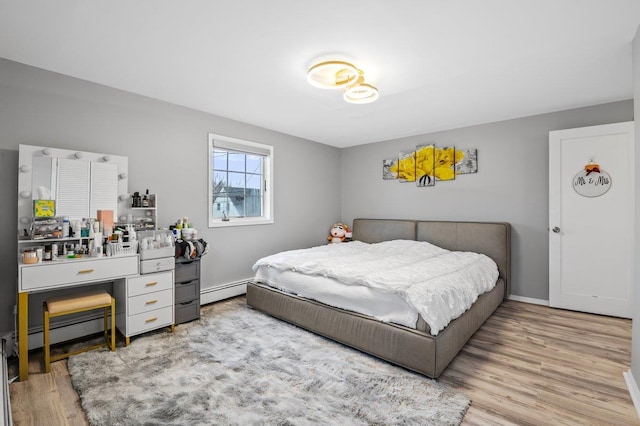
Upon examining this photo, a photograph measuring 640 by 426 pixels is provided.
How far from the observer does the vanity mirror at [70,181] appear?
2480 millimetres

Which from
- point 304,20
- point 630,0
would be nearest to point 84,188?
point 304,20

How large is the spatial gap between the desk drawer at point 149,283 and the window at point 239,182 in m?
→ 1.01

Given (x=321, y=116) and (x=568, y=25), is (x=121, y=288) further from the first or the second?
(x=568, y=25)

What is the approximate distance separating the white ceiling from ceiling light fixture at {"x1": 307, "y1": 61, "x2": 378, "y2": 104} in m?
0.07

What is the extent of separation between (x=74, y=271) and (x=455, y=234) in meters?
4.24

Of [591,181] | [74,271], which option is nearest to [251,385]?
[74,271]

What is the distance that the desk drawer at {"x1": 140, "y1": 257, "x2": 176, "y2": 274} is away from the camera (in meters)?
2.76

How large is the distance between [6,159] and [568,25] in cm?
425

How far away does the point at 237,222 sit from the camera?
13.5 ft

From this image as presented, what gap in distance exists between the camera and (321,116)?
3910 mm

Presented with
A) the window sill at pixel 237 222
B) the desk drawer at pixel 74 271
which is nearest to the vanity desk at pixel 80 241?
the desk drawer at pixel 74 271

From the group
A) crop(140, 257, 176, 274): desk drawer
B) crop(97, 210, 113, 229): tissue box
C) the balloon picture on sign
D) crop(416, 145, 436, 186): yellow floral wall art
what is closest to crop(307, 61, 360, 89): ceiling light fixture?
A: crop(140, 257, 176, 274): desk drawer

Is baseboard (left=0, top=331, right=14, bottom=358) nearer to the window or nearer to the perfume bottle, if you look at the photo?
the perfume bottle

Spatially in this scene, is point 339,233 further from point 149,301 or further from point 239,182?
point 149,301
